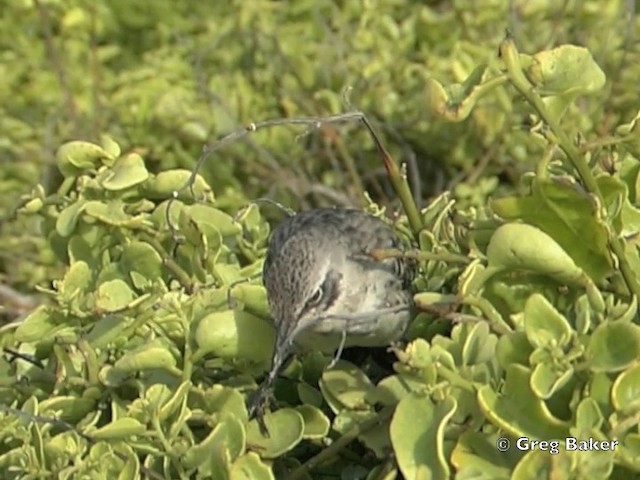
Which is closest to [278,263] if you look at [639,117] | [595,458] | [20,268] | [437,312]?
[437,312]

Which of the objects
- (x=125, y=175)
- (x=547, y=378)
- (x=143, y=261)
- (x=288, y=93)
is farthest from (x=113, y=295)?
(x=288, y=93)

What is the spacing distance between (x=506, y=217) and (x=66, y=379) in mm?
606

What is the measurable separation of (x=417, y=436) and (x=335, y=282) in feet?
1.93

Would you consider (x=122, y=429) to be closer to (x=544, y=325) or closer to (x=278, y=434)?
(x=278, y=434)

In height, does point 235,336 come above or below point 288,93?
above

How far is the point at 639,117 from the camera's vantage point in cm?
156

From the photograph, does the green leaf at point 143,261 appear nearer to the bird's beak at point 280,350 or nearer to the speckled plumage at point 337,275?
the speckled plumage at point 337,275

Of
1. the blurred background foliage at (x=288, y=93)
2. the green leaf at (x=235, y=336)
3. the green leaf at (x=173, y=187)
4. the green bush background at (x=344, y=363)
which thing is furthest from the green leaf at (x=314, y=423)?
the blurred background foliage at (x=288, y=93)

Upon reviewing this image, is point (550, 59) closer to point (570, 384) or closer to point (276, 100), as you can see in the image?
point (570, 384)

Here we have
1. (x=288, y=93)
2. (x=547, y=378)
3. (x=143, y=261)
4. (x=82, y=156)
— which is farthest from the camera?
(x=288, y=93)

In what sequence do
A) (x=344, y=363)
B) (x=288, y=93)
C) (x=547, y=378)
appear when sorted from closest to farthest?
(x=547, y=378) < (x=344, y=363) < (x=288, y=93)

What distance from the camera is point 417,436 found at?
4.60 ft

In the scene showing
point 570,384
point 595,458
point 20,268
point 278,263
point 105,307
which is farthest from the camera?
point 20,268

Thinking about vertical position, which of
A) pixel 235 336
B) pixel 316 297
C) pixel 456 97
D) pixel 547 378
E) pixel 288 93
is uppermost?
pixel 456 97
